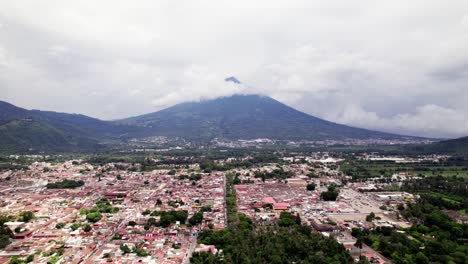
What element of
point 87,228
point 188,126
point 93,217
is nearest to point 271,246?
point 87,228

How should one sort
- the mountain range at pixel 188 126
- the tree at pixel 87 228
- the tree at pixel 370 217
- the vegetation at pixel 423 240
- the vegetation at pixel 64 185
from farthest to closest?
the mountain range at pixel 188 126, the vegetation at pixel 64 185, the tree at pixel 370 217, the tree at pixel 87 228, the vegetation at pixel 423 240

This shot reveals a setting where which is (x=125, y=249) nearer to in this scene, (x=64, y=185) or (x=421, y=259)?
(x=421, y=259)

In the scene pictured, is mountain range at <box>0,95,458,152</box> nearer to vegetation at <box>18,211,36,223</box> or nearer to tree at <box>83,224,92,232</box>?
vegetation at <box>18,211,36,223</box>

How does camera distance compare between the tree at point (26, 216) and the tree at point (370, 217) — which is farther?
the tree at point (370, 217)

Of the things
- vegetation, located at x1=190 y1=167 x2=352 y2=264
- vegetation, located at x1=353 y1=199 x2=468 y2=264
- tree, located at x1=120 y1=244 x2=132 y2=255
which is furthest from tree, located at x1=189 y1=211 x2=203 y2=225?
vegetation, located at x1=353 y1=199 x2=468 y2=264

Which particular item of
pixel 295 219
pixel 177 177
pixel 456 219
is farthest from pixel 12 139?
pixel 456 219

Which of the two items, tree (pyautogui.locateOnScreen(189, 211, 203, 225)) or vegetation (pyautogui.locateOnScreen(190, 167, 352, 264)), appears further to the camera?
tree (pyautogui.locateOnScreen(189, 211, 203, 225))

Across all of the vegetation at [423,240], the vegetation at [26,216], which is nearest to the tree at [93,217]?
the vegetation at [26,216]

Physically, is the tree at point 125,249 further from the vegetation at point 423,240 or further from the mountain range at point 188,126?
the mountain range at point 188,126
